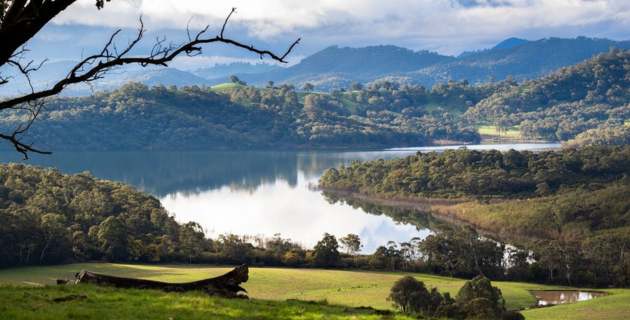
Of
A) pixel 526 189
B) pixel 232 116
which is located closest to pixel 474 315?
pixel 526 189

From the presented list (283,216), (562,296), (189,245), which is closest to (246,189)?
(283,216)

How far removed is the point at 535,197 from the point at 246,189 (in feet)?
133

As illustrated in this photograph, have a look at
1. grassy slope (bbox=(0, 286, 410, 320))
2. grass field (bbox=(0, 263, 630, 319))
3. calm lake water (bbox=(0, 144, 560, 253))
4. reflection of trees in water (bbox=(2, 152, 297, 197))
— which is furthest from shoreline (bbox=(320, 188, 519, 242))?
grassy slope (bbox=(0, 286, 410, 320))

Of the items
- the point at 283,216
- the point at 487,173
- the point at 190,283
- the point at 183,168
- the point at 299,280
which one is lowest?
the point at 299,280

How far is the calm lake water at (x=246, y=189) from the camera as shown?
71.7 m

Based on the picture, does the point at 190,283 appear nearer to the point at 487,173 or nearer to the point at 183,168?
the point at 487,173

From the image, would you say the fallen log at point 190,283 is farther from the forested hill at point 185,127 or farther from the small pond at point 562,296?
the forested hill at point 185,127

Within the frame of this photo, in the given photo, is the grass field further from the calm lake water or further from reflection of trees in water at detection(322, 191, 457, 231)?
reflection of trees in water at detection(322, 191, 457, 231)

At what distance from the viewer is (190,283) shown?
1281 cm

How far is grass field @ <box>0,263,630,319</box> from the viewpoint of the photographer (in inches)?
1340

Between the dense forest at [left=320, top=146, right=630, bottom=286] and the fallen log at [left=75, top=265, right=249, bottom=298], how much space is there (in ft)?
126

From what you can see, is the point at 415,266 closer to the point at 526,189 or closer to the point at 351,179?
the point at 526,189

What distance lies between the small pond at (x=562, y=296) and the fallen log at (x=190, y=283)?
30.4 metres

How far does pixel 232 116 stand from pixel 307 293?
15844 centimetres
